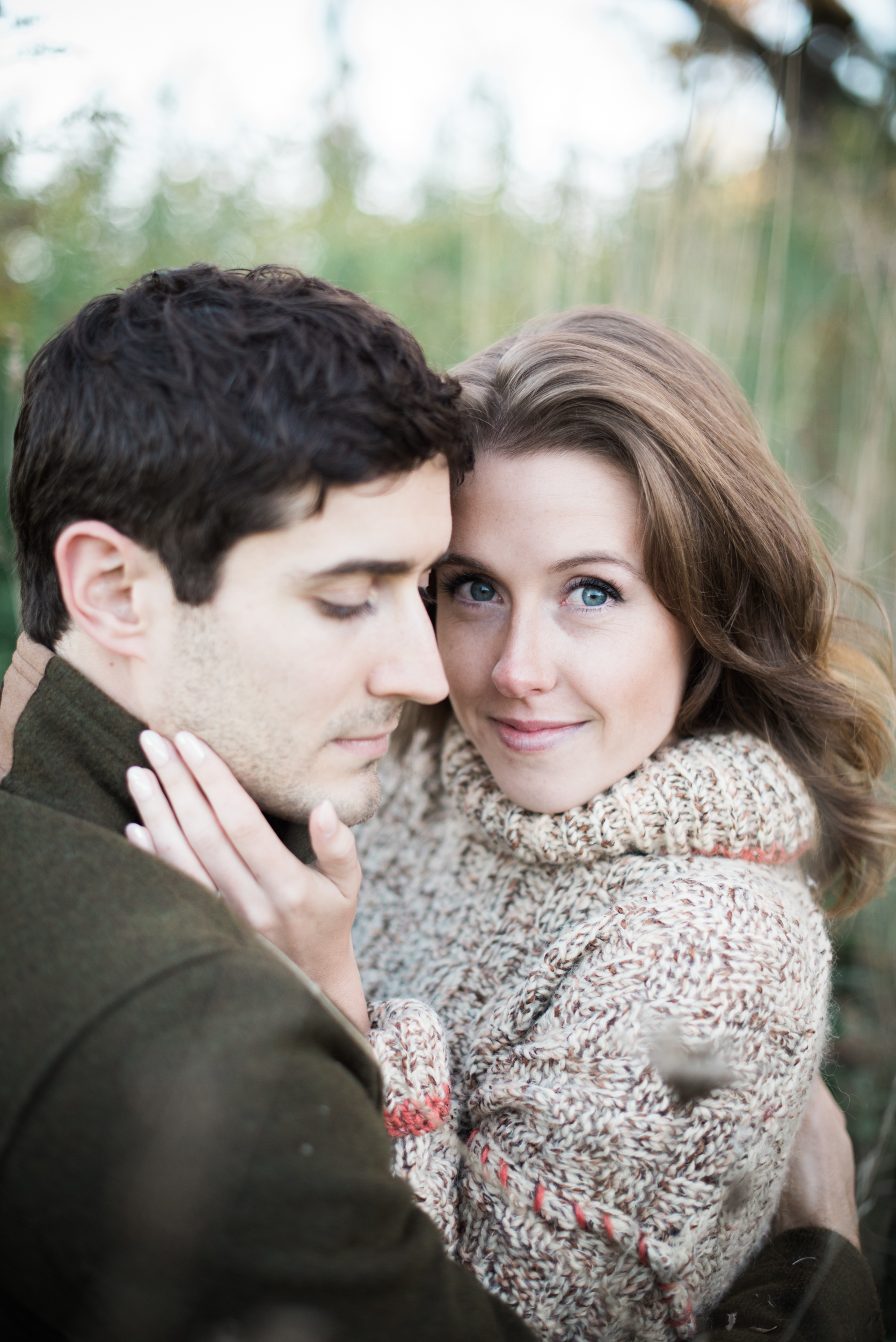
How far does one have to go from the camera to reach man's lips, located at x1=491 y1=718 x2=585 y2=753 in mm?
1856

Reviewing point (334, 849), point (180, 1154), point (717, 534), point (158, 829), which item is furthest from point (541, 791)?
point (180, 1154)

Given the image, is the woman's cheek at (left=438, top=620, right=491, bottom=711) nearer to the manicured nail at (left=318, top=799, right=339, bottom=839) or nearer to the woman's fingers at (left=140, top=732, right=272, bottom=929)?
the manicured nail at (left=318, top=799, right=339, bottom=839)

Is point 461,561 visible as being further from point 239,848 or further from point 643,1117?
point 643,1117

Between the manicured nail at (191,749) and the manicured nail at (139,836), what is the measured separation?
0.12 meters

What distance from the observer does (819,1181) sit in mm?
1933

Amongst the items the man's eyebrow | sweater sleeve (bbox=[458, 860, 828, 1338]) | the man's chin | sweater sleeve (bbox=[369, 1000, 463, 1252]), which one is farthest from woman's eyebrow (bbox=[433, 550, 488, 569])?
sweater sleeve (bbox=[369, 1000, 463, 1252])

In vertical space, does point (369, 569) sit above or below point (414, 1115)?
above

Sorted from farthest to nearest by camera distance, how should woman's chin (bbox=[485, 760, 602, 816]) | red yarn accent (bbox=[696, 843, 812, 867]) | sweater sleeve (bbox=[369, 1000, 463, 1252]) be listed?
woman's chin (bbox=[485, 760, 602, 816]) → red yarn accent (bbox=[696, 843, 812, 867]) → sweater sleeve (bbox=[369, 1000, 463, 1252])

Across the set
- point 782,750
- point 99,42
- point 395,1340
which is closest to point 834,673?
point 782,750

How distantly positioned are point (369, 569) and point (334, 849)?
45cm

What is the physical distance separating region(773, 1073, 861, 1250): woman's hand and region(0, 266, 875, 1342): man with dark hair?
94 mm

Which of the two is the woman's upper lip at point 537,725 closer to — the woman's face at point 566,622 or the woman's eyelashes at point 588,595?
the woman's face at point 566,622

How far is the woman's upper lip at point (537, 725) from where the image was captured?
6.09 ft

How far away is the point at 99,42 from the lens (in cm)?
247
